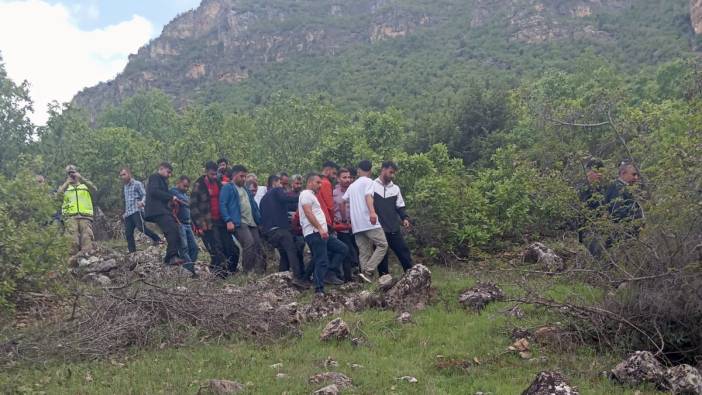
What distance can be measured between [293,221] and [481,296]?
2950 millimetres

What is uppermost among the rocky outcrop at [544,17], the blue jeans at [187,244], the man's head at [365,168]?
the rocky outcrop at [544,17]

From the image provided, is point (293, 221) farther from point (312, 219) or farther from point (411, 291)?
point (411, 291)

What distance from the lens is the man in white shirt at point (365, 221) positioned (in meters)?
8.02

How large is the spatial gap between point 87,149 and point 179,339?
14.0 meters

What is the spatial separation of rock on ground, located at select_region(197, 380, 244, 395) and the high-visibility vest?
6064 mm

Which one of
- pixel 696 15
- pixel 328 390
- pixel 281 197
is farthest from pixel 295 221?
pixel 696 15

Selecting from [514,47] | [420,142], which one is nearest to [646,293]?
[420,142]

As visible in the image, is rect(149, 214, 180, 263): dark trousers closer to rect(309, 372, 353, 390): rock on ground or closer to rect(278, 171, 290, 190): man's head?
rect(278, 171, 290, 190): man's head

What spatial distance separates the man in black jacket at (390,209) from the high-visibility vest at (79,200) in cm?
490

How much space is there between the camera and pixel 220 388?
4543 millimetres

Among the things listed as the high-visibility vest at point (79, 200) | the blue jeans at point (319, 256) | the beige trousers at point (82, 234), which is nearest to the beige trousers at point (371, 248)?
the blue jeans at point (319, 256)

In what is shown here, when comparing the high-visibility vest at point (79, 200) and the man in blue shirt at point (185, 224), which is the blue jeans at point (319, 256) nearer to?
the man in blue shirt at point (185, 224)

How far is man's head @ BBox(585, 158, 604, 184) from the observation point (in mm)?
6557

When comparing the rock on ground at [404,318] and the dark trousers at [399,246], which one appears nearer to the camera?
the rock on ground at [404,318]
